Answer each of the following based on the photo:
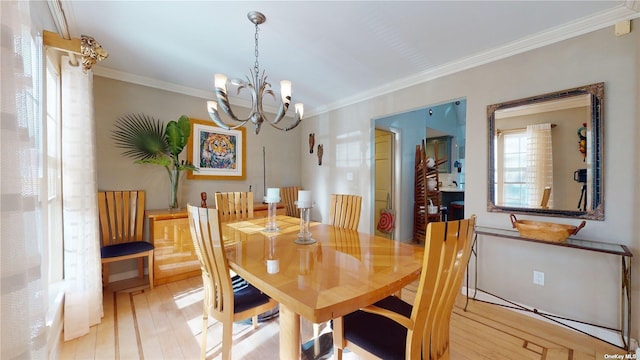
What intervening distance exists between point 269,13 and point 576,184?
2.77m

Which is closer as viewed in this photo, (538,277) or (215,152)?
(538,277)

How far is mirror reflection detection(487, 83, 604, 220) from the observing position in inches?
76.5

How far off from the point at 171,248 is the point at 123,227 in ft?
1.98

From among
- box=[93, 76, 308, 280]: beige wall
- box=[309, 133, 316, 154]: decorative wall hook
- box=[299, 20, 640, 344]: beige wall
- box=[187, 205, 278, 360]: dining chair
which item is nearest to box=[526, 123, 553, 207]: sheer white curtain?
box=[299, 20, 640, 344]: beige wall

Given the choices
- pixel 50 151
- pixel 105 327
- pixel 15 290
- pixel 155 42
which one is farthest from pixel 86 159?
pixel 15 290

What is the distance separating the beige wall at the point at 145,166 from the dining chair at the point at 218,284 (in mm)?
2157

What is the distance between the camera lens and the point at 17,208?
2.18 ft

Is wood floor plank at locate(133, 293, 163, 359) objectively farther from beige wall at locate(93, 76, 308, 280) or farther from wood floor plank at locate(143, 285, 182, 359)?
beige wall at locate(93, 76, 308, 280)

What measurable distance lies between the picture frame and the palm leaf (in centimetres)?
40

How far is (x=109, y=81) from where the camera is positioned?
2883mm

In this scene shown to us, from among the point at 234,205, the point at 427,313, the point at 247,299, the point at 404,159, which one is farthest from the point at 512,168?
the point at 234,205

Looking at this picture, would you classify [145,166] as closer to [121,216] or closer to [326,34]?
[121,216]

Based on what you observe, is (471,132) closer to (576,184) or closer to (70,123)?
(576,184)

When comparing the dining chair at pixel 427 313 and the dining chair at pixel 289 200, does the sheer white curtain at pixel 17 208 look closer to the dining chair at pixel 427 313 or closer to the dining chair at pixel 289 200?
the dining chair at pixel 427 313
